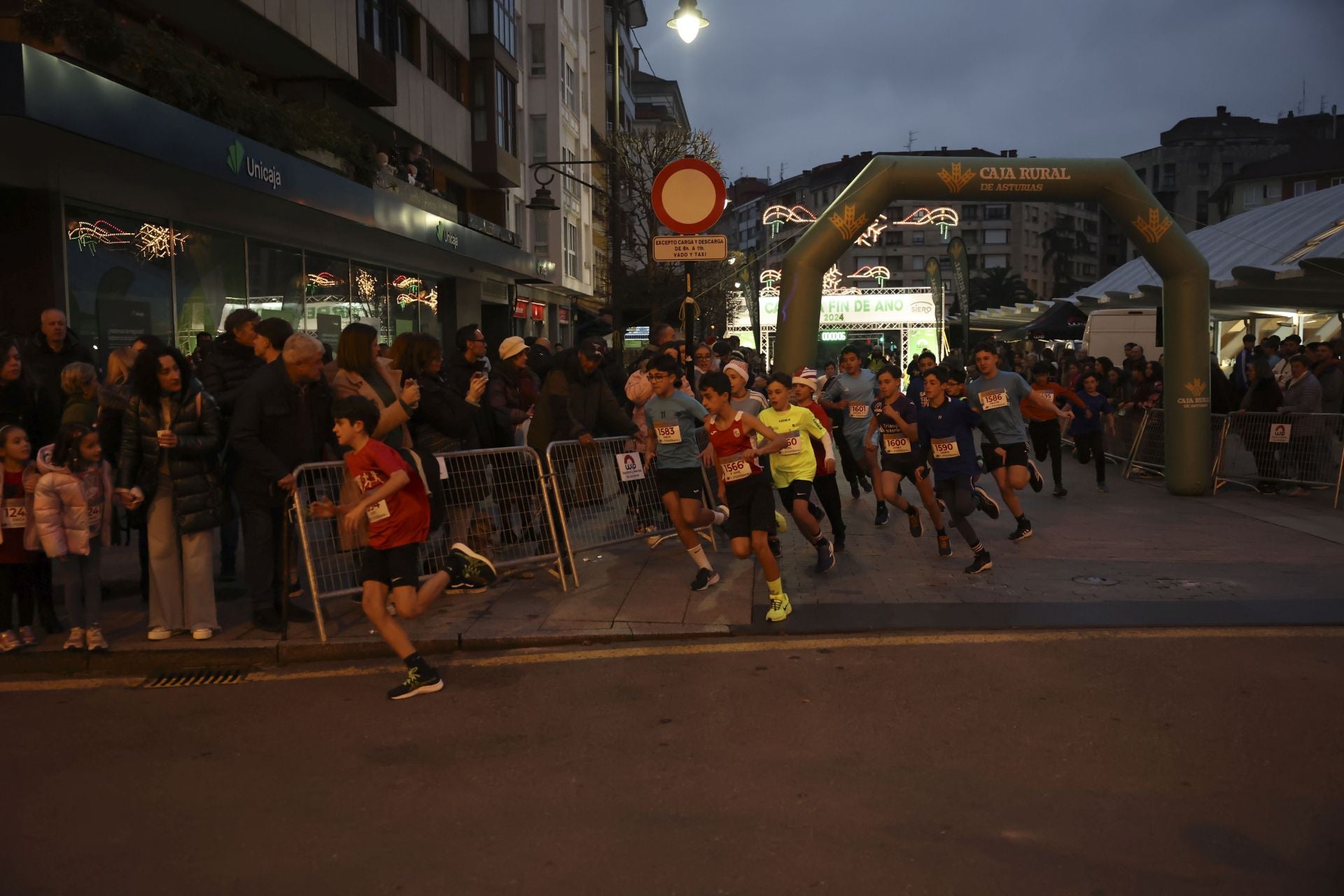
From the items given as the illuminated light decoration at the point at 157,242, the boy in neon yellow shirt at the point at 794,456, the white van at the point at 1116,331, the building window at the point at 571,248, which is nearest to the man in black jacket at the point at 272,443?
the boy in neon yellow shirt at the point at 794,456

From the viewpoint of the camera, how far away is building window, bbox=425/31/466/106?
88.6ft

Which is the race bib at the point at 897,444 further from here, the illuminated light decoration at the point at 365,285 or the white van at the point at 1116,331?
the white van at the point at 1116,331

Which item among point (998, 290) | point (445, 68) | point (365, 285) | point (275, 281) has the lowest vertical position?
point (275, 281)

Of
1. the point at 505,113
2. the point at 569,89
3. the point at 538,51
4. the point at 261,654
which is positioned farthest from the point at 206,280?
the point at 569,89

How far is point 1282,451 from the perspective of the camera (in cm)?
1351

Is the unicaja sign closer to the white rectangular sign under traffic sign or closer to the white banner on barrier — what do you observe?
the white rectangular sign under traffic sign

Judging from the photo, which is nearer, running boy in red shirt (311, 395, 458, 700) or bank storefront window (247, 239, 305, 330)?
running boy in red shirt (311, 395, 458, 700)

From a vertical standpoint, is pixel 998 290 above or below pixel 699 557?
above

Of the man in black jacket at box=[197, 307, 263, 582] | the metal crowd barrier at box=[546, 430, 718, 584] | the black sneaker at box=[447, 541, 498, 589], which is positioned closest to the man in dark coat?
the man in black jacket at box=[197, 307, 263, 582]

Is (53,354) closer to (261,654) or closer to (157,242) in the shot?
(261,654)

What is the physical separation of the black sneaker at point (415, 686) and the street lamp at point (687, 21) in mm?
9933

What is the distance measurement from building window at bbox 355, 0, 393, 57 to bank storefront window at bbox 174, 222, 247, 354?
6529 millimetres

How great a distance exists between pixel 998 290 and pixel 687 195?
93.8 metres

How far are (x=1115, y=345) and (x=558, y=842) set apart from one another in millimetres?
26067
